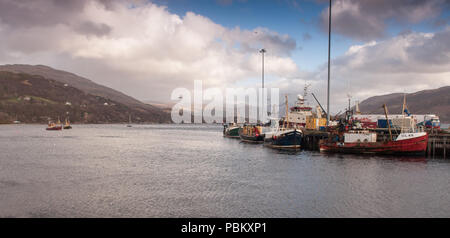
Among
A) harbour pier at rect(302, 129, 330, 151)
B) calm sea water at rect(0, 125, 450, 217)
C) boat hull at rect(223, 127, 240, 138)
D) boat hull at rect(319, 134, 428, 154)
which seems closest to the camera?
calm sea water at rect(0, 125, 450, 217)

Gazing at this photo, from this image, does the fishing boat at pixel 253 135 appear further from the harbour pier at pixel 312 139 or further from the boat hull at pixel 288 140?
the harbour pier at pixel 312 139

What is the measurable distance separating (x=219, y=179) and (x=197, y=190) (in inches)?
242

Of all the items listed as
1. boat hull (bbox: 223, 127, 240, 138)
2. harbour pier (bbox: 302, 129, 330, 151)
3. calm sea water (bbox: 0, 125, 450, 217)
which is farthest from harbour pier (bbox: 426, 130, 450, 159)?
boat hull (bbox: 223, 127, 240, 138)

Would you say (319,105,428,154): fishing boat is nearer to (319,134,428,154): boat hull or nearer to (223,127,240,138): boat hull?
(319,134,428,154): boat hull

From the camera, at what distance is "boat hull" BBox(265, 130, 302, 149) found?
64.5 m

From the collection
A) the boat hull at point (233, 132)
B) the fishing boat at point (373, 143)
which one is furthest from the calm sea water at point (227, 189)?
the boat hull at point (233, 132)

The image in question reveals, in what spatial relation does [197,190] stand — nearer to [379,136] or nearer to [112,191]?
[112,191]

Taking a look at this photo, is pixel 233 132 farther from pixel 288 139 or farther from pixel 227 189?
pixel 227 189

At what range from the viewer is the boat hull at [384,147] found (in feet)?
165

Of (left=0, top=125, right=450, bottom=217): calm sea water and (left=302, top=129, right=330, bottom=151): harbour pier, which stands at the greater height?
(left=302, top=129, right=330, bottom=151): harbour pier

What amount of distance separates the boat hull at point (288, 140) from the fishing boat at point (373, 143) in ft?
17.1

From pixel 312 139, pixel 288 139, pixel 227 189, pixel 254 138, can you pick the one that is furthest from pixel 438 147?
pixel 254 138
